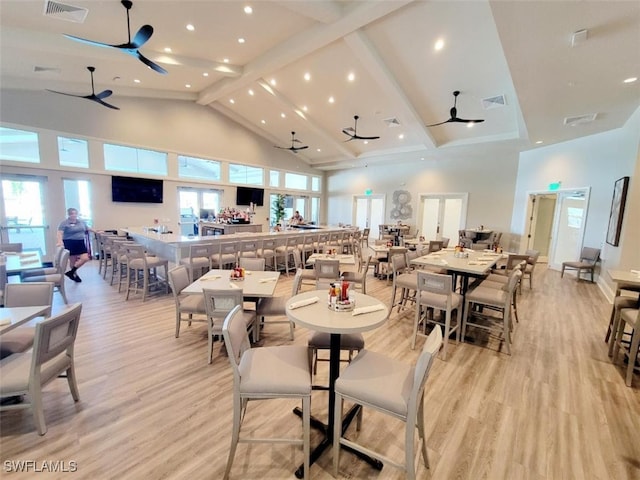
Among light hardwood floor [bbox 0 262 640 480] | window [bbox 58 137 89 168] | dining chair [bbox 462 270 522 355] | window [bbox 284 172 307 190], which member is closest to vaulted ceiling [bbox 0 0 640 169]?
window [bbox 58 137 89 168]

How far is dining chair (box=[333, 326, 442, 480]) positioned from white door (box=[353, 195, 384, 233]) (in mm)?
11293

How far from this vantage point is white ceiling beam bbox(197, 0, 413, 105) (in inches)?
168

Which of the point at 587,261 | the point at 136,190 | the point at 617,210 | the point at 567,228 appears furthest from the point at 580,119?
the point at 136,190

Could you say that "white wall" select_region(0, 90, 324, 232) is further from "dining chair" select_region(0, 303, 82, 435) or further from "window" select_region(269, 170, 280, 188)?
"dining chair" select_region(0, 303, 82, 435)

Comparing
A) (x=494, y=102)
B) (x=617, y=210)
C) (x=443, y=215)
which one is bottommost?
(x=443, y=215)

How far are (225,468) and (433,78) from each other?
7417 millimetres

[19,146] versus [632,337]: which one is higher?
[19,146]

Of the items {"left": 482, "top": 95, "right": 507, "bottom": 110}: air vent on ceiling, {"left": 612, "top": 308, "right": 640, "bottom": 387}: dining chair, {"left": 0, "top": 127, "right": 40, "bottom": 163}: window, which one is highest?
{"left": 482, "top": 95, "right": 507, "bottom": 110}: air vent on ceiling

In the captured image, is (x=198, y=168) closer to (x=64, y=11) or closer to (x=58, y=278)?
(x=64, y=11)

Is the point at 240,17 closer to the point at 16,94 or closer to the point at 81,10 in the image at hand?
the point at 81,10

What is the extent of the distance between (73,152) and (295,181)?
8124mm

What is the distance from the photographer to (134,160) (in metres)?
8.23

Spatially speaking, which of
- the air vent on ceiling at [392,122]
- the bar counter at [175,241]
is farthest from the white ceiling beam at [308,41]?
the bar counter at [175,241]

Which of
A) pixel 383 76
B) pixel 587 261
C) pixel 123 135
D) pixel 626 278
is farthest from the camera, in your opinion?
pixel 123 135
